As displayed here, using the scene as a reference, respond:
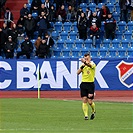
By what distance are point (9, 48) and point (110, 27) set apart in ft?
18.4

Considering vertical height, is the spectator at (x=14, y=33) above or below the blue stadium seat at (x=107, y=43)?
above

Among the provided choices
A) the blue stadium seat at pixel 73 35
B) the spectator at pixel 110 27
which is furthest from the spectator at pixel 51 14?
the spectator at pixel 110 27

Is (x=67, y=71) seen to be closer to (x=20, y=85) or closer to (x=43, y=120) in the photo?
(x=20, y=85)

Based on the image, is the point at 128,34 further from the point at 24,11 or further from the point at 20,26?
the point at 20,26

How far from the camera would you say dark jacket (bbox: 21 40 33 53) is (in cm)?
3372

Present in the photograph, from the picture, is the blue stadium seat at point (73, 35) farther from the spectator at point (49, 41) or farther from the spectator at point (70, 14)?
the spectator at point (49, 41)

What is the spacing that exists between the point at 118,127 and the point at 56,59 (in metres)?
14.9

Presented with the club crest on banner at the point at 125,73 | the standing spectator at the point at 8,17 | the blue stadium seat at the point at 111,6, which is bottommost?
the club crest on banner at the point at 125,73

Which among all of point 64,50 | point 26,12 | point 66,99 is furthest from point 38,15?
point 66,99

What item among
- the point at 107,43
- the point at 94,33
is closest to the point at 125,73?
the point at 107,43

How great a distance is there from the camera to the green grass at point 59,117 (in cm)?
1644

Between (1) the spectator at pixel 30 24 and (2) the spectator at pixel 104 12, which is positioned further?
(1) the spectator at pixel 30 24

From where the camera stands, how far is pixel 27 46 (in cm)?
3378

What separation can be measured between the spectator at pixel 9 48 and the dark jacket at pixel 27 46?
62 centimetres
